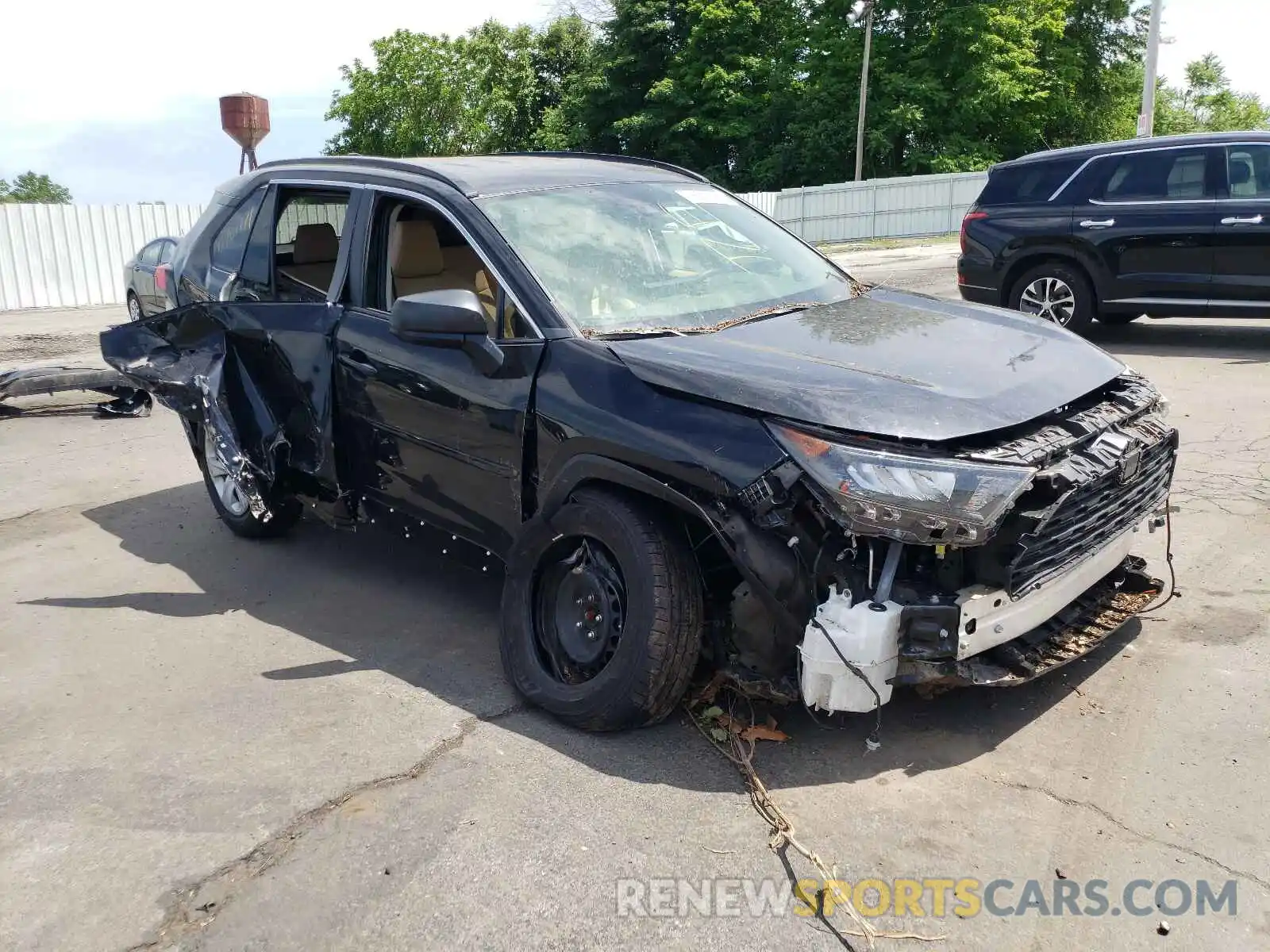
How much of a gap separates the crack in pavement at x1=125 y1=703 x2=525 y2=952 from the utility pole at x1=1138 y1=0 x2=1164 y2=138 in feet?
78.8

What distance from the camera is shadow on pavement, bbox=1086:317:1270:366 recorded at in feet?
32.0

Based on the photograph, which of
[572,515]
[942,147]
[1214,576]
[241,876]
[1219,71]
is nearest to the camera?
[241,876]

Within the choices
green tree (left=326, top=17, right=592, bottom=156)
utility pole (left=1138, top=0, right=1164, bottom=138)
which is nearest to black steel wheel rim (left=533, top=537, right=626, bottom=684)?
utility pole (left=1138, top=0, right=1164, bottom=138)

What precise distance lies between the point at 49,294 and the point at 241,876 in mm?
19889

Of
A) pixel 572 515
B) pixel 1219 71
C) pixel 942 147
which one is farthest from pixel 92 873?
pixel 1219 71

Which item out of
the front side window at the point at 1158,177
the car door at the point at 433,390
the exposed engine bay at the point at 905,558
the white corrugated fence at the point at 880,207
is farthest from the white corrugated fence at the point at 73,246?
the white corrugated fence at the point at 880,207

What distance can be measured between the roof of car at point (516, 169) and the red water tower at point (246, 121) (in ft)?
114

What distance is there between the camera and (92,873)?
3.04 metres

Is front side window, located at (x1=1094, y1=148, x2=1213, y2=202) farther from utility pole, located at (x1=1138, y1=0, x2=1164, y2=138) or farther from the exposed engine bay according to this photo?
utility pole, located at (x1=1138, y1=0, x2=1164, y2=138)

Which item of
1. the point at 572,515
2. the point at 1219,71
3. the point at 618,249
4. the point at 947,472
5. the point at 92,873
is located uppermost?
the point at 1219,71

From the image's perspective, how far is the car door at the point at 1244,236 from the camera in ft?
30.2

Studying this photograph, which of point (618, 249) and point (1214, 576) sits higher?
point (618, 249)

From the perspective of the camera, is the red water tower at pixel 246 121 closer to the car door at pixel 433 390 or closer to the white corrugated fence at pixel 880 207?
the white corrugated fence at pixel 880 207

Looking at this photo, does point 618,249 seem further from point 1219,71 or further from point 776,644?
point 1219,71
